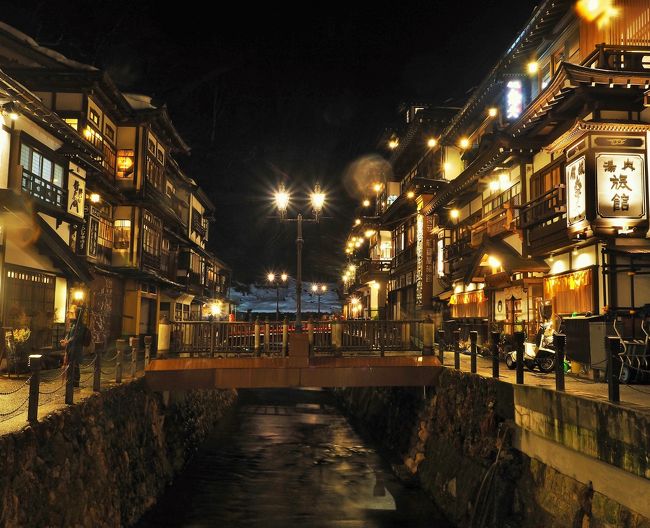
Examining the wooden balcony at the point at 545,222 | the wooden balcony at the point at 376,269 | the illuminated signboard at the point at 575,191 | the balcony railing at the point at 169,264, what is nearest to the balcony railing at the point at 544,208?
the wooden balcony at the point at 545,222

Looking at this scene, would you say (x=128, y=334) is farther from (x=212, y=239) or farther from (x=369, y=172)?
(x=212, y=239)

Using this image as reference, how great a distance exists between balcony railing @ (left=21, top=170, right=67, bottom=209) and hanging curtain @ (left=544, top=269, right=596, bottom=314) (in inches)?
746

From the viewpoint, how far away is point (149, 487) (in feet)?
47.8

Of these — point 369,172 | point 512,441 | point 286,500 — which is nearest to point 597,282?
point 512,441

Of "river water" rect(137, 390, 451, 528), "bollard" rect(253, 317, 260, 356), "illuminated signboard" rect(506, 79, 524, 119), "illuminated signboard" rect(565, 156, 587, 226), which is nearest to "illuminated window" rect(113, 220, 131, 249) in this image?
"river water" rect(137, 390, 451, 528)

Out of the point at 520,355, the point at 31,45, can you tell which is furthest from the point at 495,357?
the point at 31,45

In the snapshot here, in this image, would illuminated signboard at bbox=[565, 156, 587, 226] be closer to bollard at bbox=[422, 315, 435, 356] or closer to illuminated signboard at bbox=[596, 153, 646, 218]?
illuminated signboard at bbox=[596, 153, 646, 218]

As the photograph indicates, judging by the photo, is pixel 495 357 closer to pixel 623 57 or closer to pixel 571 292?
pixel 571 292

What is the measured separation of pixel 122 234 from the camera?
31.0 metres

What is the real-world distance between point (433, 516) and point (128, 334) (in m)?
23.0

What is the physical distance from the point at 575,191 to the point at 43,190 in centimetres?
1882

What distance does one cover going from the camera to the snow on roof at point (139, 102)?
3372 centimetres

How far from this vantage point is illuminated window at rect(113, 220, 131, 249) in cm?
3081

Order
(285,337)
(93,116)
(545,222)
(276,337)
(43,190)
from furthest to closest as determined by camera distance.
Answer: (93,116) → (43,190) → (545,222) → (276,337) → (285,337)
